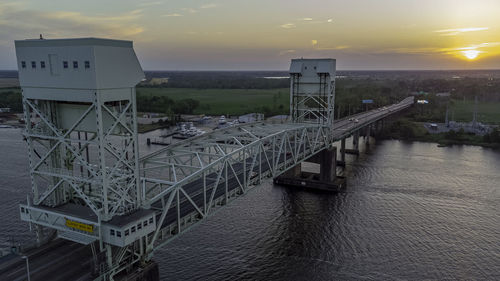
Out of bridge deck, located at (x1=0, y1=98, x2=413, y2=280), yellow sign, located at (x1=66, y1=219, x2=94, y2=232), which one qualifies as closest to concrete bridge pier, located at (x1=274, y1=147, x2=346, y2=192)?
bridge deck, located at (x1=0, y1=98, x2=413, y2=280)

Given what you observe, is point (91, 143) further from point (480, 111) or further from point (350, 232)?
point (480, 111)

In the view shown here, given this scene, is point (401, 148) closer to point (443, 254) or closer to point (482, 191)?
point (482, 191)

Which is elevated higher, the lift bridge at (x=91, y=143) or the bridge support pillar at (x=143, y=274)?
the lift bridge at (x=91, y=143)

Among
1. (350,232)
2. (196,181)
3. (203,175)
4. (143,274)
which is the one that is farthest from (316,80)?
(143,274)

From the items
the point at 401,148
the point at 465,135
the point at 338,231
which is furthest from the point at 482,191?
the point at 465,135

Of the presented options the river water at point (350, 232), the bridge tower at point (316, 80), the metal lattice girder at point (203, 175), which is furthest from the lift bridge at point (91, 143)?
the bridge tower at point (316, 80)

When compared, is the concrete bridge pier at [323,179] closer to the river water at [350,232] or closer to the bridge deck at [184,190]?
the river water at [350,232]
